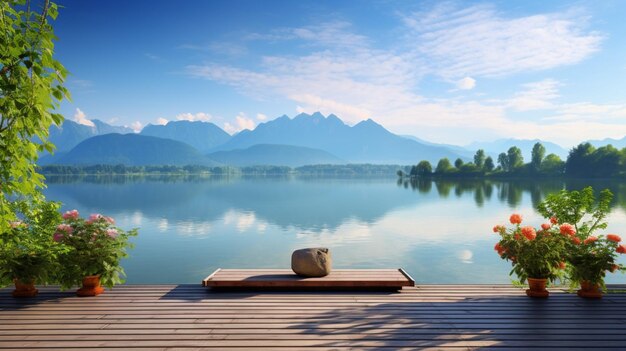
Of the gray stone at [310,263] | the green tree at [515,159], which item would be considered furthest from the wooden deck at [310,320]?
the green tree at [515,159]

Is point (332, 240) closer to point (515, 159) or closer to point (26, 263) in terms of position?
point (26, 263)

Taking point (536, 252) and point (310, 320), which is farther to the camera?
point (536, 252)

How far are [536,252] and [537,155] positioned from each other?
450 feet

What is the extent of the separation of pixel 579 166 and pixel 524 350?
134 meters

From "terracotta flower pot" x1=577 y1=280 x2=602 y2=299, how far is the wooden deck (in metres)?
0.22

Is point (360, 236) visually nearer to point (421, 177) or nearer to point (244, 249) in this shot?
point (244, 249)

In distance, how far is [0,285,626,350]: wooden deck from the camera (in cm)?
623

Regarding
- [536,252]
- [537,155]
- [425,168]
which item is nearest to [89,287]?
[536,252]

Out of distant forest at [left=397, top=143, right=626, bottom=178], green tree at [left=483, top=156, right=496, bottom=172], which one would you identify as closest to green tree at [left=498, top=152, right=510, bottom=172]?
Result: distant forest at [left=397, top=143, right=626, bottom=178]

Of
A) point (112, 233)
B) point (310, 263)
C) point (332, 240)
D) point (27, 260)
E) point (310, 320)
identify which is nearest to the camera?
point (310, 320)

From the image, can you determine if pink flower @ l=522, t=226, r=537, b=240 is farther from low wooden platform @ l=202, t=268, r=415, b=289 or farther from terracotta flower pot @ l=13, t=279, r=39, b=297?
terracotta flower pot @ l=13, t=279, r=39, b=297

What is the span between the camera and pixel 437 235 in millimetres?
33438

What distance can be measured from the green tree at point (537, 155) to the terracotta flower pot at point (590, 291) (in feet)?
439

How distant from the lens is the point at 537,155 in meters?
131
